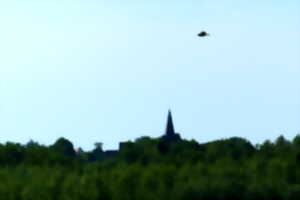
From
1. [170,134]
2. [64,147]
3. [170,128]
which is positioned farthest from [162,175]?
[170,128]

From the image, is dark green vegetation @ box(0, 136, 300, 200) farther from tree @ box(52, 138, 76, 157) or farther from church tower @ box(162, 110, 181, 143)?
church tower @ box(162, 110, 181, 143)

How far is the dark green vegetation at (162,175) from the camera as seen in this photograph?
75500mm

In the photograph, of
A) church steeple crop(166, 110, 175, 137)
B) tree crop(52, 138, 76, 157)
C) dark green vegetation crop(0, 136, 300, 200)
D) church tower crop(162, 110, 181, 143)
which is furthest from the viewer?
church steeple crop(166, 110, 175, 137)

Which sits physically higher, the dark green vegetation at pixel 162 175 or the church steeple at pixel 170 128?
the church steeple at pixel 170 128

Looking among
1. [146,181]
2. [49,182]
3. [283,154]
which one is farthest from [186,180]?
[283,154]

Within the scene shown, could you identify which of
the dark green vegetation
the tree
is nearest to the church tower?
the tree

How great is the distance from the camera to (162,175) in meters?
81.4

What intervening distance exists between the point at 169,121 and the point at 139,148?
30334 mm

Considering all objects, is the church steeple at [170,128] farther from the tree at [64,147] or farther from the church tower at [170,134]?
the tree at [64,147]

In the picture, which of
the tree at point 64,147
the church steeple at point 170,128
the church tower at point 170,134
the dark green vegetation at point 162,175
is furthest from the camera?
the church steeple at point 170,128

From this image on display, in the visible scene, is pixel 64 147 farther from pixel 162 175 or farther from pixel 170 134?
pixel 162 175

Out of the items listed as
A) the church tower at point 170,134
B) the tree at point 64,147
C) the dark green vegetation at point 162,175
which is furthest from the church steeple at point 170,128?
the dark green vegetation at point 162,175

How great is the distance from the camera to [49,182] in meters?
78.6

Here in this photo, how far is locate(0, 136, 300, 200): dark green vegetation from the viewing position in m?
75.5
